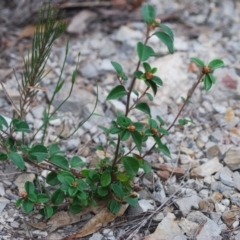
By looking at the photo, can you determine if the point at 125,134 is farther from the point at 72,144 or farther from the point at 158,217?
the point at 72,144

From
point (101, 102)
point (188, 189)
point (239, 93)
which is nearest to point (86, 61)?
point (101, 102)

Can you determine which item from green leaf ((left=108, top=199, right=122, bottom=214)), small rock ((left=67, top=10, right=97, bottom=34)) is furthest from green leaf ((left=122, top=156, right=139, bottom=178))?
small rock ((left=67, top=10, right=97, bottom=34))

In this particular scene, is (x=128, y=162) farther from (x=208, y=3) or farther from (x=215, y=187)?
(x=208, y=3)

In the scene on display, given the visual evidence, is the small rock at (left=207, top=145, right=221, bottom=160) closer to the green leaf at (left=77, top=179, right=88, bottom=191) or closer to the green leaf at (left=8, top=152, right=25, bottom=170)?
the green leaf at (left=77, top=179, right=88, bottom=191)

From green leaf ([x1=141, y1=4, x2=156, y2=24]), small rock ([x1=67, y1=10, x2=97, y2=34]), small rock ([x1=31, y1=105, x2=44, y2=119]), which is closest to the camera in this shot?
green leaf ([x1=141, y1=4, x2=156, y2=24])

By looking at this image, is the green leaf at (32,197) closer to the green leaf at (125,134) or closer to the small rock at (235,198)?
the green leaf at (125,134)

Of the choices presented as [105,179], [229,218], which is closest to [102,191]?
[105,179]
